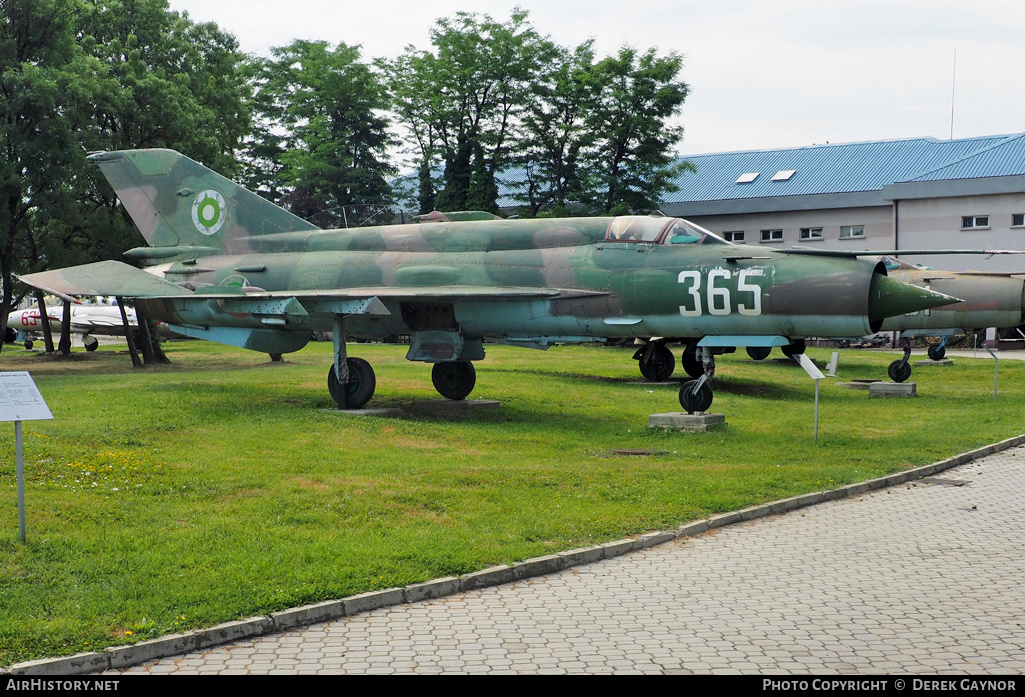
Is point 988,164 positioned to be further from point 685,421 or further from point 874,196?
point 685,421

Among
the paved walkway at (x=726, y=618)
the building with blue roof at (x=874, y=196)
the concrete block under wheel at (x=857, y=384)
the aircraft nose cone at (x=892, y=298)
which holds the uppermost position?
the building with blue roof at (x=874, y=196)

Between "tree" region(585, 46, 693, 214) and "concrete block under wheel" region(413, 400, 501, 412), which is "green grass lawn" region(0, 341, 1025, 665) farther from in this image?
"tree" region(585, 46, 693, 214)

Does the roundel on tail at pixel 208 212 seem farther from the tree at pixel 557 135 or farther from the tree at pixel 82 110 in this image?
the tree at pixel 557 135

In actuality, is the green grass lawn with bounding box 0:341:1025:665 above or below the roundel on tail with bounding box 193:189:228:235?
below

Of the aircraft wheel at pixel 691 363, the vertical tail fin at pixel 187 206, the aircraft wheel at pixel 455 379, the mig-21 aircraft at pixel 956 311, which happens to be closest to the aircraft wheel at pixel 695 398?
the aircraft wheel at pixel 455 379

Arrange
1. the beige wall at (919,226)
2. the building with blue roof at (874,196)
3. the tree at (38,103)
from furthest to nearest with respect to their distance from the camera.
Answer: the building with blue roof at (874,196) < the beige wall at (919,226) < the tree at (38,103)

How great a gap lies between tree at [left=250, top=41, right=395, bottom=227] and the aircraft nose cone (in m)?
38.1

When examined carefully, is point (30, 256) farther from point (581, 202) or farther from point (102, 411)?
point (581, 202)

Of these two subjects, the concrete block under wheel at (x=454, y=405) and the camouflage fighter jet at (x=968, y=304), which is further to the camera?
the camouflage fighter jet at (x=968, y=304)

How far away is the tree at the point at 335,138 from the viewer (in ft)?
166

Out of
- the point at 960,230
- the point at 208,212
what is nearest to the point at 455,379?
the point at 208,212

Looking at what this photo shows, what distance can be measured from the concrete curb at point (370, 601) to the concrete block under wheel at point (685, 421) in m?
4.74

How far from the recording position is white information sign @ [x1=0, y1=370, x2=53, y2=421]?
8.01 m

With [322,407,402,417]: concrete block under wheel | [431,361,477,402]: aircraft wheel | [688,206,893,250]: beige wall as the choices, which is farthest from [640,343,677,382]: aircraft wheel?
[688,206,893,250]: beige wall
